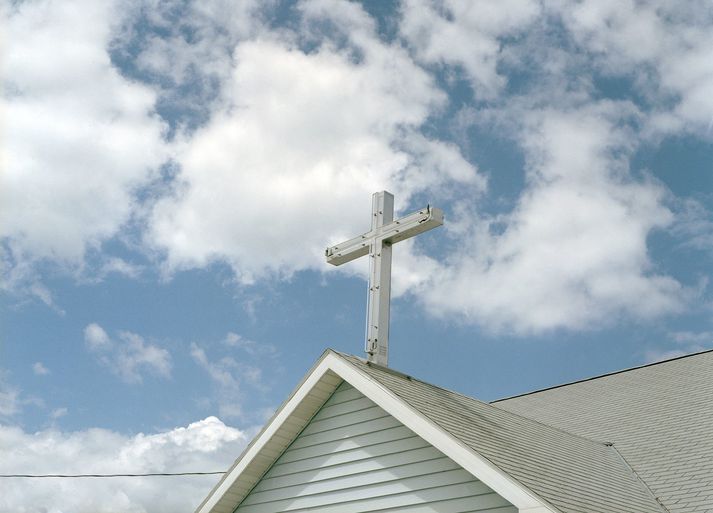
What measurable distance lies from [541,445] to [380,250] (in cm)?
352

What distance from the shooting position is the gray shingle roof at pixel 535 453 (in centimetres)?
870

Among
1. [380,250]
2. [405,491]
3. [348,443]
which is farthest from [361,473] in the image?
[380,250]

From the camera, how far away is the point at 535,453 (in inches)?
396

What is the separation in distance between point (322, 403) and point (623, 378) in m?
9.06

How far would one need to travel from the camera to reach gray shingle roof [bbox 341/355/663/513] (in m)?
8.70

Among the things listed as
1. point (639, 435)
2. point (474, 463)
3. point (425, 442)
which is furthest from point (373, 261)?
point (639, 435)

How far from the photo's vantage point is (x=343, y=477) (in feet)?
33.2

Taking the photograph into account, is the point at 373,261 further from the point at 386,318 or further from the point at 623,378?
the point at 623,378

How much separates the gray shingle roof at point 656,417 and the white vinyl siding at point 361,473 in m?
3.12

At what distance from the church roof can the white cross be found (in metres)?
0.58

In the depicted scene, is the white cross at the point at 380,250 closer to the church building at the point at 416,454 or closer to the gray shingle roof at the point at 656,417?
the church building at the point at 416,454

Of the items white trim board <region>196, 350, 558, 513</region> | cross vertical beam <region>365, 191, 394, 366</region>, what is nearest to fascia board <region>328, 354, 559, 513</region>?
white trim board <region>196, 350, 558, 513</region>

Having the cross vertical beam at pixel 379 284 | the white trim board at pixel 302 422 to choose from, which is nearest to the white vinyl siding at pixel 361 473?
the white trim board at pixel 302 422

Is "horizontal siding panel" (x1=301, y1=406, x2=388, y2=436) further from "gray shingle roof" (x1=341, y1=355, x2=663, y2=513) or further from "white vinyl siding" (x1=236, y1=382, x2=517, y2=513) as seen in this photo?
"gray shingle roof" (x1=341, y1=355, x2=663, y2=513)
